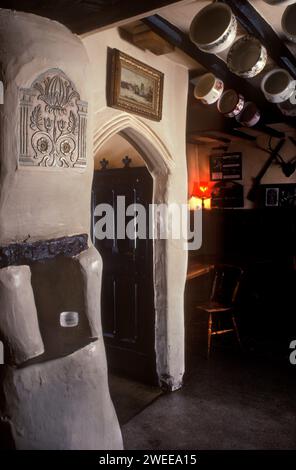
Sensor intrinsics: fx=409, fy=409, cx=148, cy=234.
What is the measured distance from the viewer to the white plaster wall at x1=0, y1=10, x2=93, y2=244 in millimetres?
2199

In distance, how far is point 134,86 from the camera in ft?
11.2

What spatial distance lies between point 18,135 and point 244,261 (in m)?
5.12

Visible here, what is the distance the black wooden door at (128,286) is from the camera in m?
4.39

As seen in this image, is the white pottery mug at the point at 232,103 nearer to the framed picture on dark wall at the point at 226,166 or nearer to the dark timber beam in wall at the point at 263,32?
the dark timber beam in wall at the point at 263,32

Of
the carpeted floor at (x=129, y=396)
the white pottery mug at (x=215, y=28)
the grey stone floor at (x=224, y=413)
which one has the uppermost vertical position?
the white pottery mug at (x=215, y=28)

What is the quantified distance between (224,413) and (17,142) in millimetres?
2991

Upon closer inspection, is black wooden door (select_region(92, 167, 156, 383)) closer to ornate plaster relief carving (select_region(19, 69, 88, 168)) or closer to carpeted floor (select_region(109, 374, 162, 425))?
carpeted floor (select_region(109, 374, 162, 425))

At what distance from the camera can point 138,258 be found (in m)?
4.50

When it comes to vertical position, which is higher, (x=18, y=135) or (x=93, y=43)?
(x=93, y=43)

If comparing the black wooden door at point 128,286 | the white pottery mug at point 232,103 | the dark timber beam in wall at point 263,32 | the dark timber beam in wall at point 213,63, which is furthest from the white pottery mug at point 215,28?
the black wooden door at point 128,286

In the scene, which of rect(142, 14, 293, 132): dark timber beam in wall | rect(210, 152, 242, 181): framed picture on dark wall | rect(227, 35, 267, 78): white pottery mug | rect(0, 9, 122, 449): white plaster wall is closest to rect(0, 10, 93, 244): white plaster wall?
rect(0, 9, 122, 449): white plaster wall

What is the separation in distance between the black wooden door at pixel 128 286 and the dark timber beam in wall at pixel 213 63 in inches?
48.7
